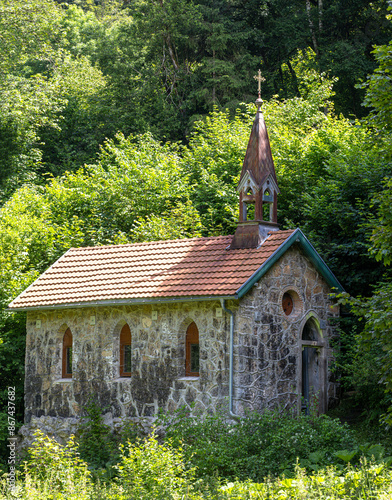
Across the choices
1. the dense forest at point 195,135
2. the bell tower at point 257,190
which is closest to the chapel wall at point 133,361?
the dense forest at point 195,135

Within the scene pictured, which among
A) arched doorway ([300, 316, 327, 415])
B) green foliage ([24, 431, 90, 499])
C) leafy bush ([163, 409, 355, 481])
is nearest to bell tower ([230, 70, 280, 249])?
arched doorway ([300, 316, 327, 415])

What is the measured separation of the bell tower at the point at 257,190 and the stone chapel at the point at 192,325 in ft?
0.09

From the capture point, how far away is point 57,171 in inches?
1321

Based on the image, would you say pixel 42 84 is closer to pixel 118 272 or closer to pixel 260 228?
pixel 118 272

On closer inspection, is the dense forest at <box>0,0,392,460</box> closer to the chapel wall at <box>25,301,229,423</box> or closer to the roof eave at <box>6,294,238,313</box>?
the chapel wall at <box>25,301,229,423</box>

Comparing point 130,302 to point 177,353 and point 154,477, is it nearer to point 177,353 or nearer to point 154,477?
point 177,353

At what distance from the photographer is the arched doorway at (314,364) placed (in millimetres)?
16047

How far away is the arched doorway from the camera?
52.6ft

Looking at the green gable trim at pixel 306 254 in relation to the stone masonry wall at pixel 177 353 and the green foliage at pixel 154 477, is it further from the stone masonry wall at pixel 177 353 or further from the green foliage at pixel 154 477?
the green foliage at pixel 154 477

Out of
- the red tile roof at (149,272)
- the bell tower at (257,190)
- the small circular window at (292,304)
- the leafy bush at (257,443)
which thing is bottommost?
the leafy bush at (257,443)

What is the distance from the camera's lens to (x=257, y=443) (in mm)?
12375

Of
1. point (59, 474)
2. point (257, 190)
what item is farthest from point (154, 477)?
point (257, 190)

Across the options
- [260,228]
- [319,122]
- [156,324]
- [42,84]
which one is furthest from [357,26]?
[156,324]

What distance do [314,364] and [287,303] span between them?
A: 1877 millimetres
